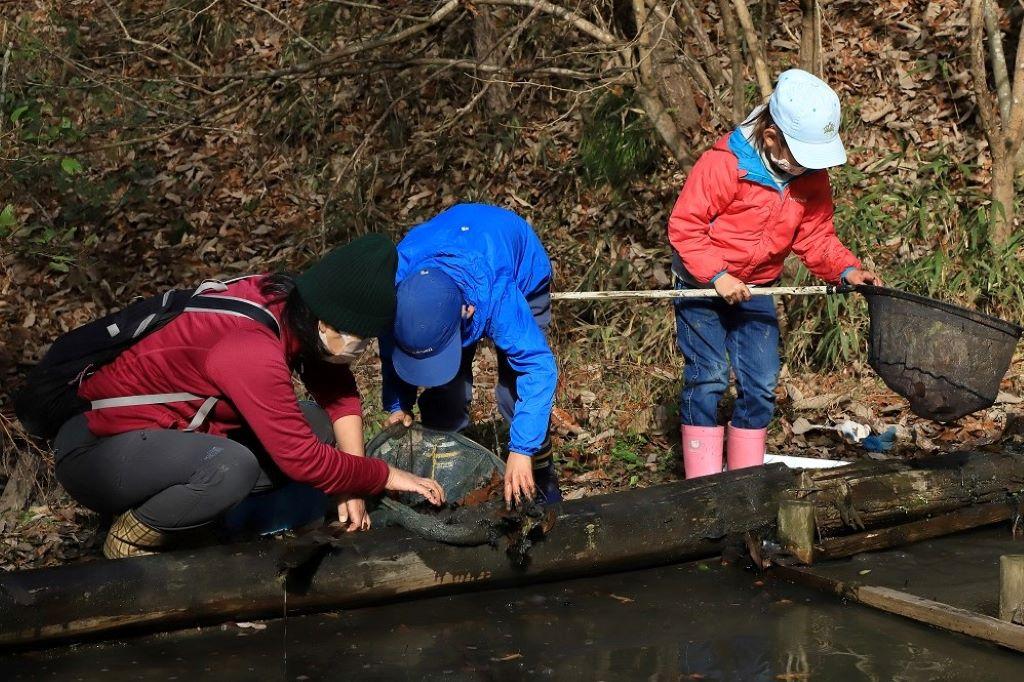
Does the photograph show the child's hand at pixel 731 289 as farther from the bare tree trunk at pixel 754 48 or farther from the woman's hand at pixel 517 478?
the bare tree trunk at pixel 754 48

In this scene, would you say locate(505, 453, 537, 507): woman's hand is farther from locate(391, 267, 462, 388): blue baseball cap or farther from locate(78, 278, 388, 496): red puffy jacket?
locate(78, 278, 388, 496): red puffy jacket

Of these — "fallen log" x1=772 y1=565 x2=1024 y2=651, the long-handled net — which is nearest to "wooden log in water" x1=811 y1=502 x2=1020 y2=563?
"fallen log" x1=772 y1=565 x2=1024 y2=651

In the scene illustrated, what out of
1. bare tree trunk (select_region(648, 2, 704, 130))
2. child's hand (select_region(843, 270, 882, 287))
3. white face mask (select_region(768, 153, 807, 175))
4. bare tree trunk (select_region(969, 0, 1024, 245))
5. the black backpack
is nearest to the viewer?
the black backpack

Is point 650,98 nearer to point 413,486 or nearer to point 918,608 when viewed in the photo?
point 413,486

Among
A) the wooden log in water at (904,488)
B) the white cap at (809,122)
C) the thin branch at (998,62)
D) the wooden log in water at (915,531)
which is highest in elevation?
the thin branch at (998,62)

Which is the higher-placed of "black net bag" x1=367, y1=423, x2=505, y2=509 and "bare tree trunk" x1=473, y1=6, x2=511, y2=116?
"bare tree trunk" x1=473, y1=6, x2=511, y2=116

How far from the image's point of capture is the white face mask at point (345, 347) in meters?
3.95

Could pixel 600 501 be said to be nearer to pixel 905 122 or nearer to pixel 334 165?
pixel 905 122

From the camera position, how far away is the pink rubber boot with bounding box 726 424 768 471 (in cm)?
564

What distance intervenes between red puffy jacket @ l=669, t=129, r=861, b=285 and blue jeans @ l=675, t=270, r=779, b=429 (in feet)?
0.69

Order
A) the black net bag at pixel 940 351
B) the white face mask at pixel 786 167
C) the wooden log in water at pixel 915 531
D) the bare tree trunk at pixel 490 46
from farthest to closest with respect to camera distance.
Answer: the bare tree trunk at pixel 490 46 < the white face mask at pixel 786 167 < the wooden log in water at pixel 915 531 < the black net bag at pixel 940 351

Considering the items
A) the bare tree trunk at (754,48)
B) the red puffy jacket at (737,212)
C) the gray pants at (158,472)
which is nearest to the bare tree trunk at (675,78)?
the bare tree trunk at (754,48)

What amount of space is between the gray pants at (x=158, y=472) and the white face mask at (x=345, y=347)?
1.61 feet

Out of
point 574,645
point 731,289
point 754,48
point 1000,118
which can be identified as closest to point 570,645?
point 574,645
